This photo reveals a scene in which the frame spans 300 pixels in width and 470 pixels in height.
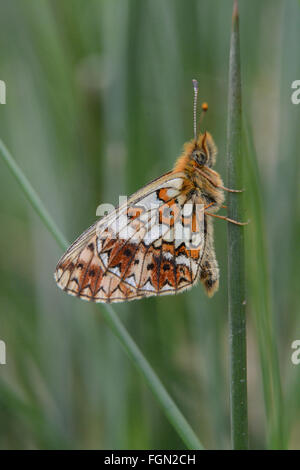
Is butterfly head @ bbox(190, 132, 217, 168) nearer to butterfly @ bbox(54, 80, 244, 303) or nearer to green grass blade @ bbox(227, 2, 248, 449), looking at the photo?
butterfly @ bbox(54, 80, 244, 303)

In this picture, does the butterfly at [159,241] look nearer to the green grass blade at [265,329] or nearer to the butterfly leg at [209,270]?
the butterfly leg at [209,270]

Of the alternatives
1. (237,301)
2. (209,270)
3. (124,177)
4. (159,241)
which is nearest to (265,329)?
(237,301)

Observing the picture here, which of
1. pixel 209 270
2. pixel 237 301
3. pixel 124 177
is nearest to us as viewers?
pixel 237 301

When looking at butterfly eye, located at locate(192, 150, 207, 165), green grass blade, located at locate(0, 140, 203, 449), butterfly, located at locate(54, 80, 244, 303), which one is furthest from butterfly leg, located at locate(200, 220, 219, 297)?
green grass blade, located at locate(0, 140, 203, 449)

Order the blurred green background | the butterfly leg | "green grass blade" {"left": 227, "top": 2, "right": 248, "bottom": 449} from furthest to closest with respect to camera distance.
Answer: the blurred green background
the butterfly leg
"green grass blade" {"left": 227, "top": 2, "right": 248, "bottom": 449}

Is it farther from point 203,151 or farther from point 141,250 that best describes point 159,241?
point 203,151
